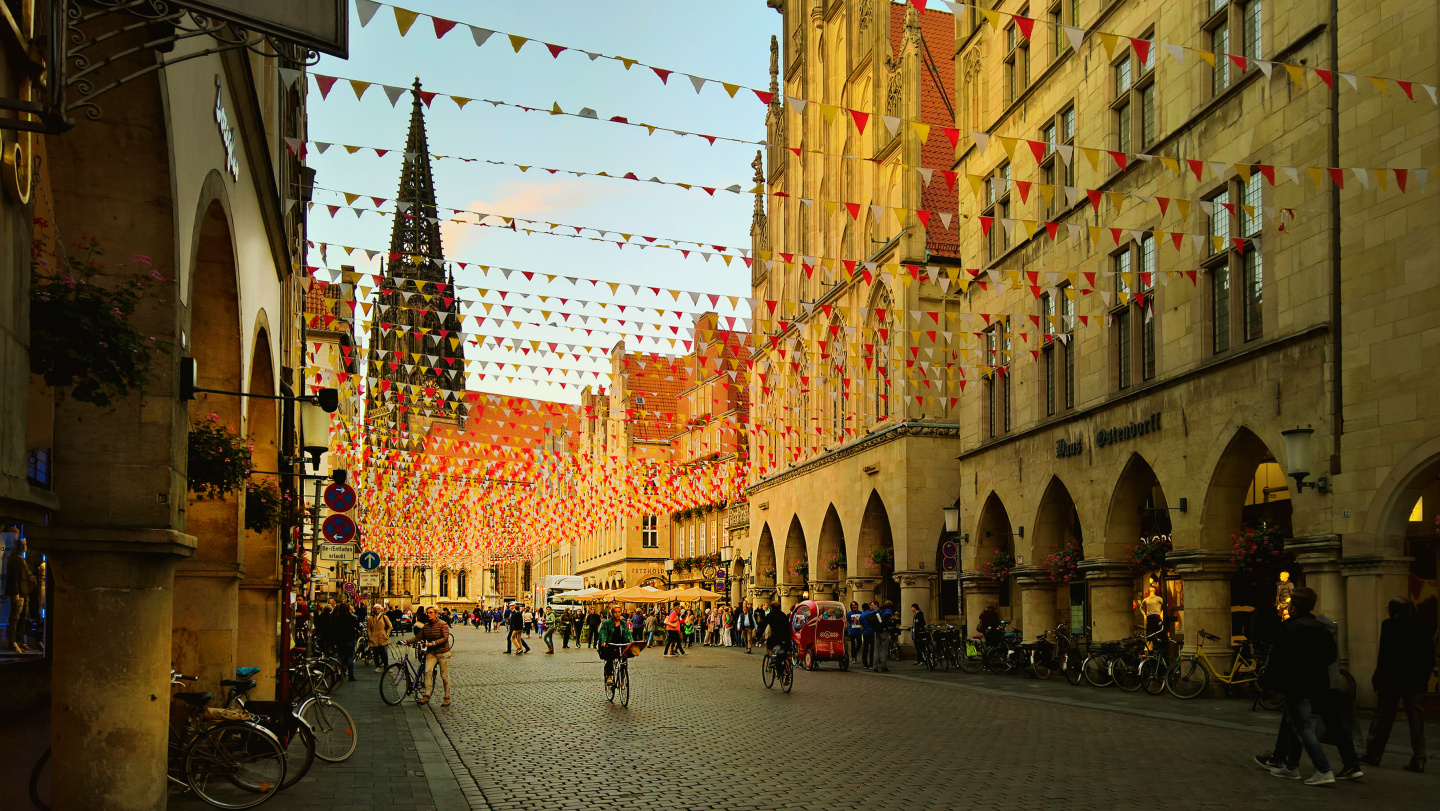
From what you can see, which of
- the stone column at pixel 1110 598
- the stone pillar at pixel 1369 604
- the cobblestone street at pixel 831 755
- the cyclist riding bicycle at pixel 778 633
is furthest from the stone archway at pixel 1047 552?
the stone pillar at pixel 1369 604

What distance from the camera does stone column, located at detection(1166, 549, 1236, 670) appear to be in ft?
70.4

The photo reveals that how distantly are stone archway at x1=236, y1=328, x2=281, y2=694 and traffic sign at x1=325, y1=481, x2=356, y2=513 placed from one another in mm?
765

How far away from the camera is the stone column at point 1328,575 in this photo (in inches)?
702

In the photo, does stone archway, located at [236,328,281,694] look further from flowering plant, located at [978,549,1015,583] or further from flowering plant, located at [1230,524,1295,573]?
flowering plant, located at [978,549,1015,583]

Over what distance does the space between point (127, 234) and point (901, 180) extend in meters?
31.9

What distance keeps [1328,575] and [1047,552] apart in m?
10.7

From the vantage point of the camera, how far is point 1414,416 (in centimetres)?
1664

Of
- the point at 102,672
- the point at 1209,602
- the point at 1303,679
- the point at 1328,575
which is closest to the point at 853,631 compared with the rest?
the point at 1209,602

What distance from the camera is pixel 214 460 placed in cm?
1104

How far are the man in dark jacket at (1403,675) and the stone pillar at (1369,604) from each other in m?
5.25

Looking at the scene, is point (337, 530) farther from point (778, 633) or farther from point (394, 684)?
point (778, 633)

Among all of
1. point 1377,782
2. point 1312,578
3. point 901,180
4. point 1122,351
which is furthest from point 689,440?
point 1377,782

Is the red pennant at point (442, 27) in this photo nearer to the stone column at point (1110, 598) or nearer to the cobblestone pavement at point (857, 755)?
the cobblestone pavement at point (857, 755)

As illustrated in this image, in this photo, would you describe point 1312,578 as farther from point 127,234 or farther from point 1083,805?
point 127,234
